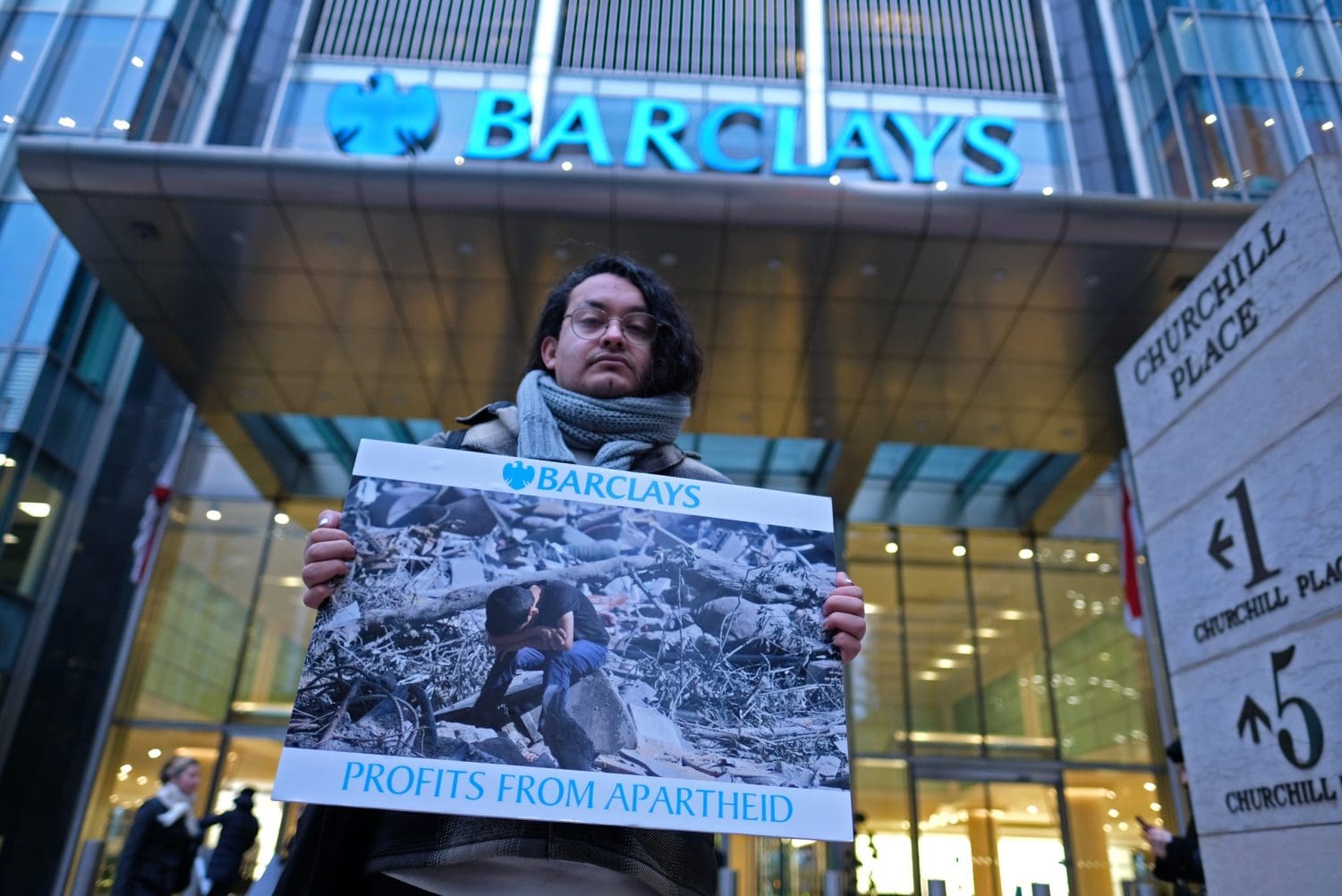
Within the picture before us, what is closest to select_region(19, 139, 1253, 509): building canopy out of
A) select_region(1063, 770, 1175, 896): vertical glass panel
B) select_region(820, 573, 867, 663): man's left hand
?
select_region(1063, 770, 1175, 896): vertical glass panel

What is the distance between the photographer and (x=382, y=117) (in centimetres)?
1155

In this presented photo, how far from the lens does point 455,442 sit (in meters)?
1.99

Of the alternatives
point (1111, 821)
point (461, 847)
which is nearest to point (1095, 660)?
point (1111, 821)

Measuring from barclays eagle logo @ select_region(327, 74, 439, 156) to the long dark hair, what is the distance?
9.84 m

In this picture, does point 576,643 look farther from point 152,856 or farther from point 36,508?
point 36,508

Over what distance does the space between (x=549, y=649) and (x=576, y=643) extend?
0.05 meters

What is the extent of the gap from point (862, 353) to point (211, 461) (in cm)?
1102

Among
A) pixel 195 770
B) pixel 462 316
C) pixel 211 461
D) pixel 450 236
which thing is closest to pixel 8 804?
pixel 211 461

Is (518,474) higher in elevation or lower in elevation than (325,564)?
higher

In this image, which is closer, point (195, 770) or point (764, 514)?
point (764, 514)

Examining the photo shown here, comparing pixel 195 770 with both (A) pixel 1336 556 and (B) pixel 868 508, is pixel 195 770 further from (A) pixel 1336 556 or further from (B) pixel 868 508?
(B) pixel 868 508

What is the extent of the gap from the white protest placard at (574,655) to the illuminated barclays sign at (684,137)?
9829 millimetres

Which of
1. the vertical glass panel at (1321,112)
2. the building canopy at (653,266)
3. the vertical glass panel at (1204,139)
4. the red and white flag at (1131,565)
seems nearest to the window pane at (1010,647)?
the red and white flag at (1131,565)

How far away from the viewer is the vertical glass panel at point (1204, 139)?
11.5m
